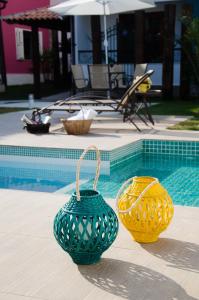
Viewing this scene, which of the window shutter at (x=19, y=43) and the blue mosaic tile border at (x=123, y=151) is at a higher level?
the window shutter at (x=19, y=43)

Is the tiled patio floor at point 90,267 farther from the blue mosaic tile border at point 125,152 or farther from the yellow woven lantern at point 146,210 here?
the blue mosaic tile border at point 125,152

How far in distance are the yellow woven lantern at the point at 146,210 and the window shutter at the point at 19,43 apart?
712 inches

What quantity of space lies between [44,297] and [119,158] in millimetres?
3782

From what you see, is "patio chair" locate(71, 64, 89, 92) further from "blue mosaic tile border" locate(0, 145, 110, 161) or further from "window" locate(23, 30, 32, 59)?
"window" locate(23, 30, 32, 59)

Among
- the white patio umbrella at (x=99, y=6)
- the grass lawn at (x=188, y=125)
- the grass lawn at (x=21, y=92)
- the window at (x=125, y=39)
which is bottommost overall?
the grass lawn at (x=21, y=92)

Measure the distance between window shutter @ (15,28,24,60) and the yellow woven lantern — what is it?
18091mm

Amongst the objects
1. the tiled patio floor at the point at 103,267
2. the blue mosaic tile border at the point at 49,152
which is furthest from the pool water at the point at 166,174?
the tiled patio floor at the point at 103,267

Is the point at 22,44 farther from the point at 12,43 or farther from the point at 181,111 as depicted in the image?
the point at 181,111

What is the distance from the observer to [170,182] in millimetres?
5195

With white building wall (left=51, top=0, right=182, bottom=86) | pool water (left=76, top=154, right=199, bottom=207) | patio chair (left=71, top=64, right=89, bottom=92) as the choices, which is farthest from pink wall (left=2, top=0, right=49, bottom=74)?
pool water (left=76, top=154, right=199, bottom=207)

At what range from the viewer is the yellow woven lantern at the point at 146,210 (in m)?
2.74

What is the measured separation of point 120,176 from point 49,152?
1.04m

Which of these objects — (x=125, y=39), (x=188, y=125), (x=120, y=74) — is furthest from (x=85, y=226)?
(x=125, y=39)

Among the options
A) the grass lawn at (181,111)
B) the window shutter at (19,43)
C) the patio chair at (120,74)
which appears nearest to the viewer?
the grass lawn at (181,111)
